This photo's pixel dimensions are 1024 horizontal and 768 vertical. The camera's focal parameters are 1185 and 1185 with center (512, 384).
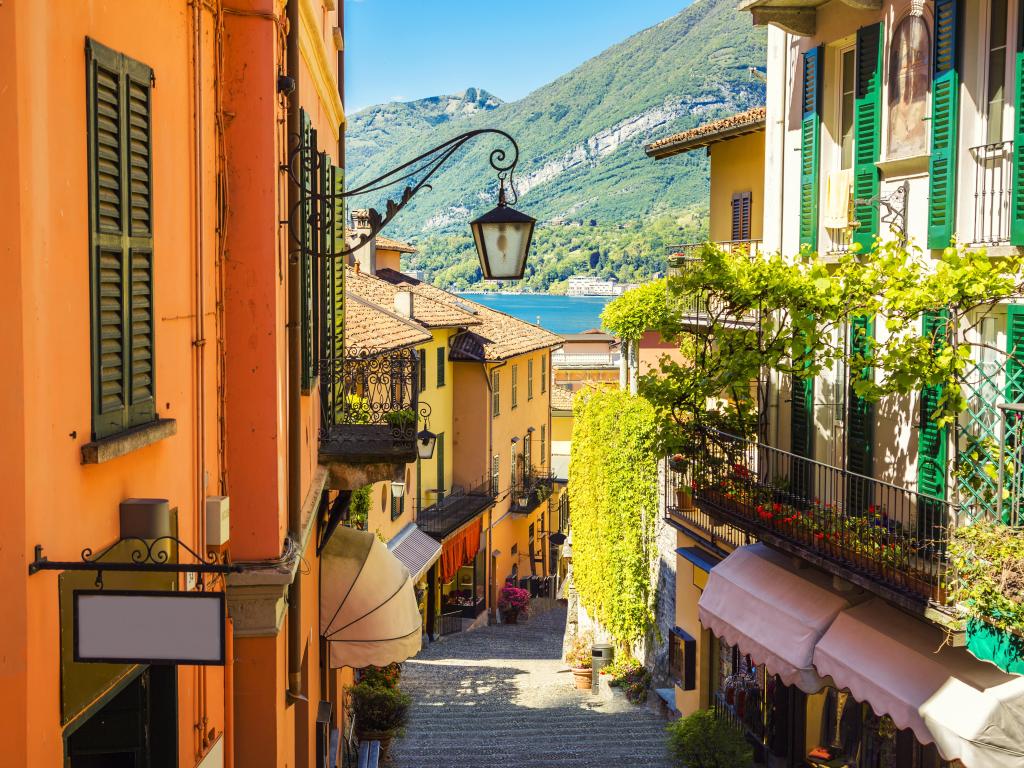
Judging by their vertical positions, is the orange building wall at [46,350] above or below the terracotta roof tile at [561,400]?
above

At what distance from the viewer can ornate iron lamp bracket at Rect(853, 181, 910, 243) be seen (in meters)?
12.4

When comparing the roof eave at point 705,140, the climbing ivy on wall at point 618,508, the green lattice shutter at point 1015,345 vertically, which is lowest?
the climbing ivy on wall at point 618,508

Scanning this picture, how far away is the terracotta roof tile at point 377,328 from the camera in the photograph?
22.2 metres

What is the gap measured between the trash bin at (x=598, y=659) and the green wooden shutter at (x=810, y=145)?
11.0 meters

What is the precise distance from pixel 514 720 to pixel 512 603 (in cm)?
1886

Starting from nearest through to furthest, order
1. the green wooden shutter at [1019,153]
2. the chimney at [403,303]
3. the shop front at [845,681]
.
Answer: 1. the shop front at [845,681]
2. the green wooden shutter at [1019,153]
3. the chimney at [403,303]

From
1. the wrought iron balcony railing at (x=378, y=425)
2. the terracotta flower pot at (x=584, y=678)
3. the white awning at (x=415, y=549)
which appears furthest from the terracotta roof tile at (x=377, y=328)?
the wrought iron balcony railing at (x=378, y=425)

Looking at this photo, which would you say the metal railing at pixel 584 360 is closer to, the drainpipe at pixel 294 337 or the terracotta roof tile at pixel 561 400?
the terracotta roof tile at pixel 561 400

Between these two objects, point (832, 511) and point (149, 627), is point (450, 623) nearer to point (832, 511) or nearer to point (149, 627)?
point (832, 511)

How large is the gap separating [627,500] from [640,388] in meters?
8.00

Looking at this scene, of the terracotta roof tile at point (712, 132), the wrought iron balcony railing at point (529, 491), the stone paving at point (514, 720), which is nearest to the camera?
the stone paving at point (514, 720)

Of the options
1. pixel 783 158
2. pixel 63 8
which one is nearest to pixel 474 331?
pixel 783 158

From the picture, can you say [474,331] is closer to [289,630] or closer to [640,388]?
[640,388]

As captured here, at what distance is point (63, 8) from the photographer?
399 centimetres
